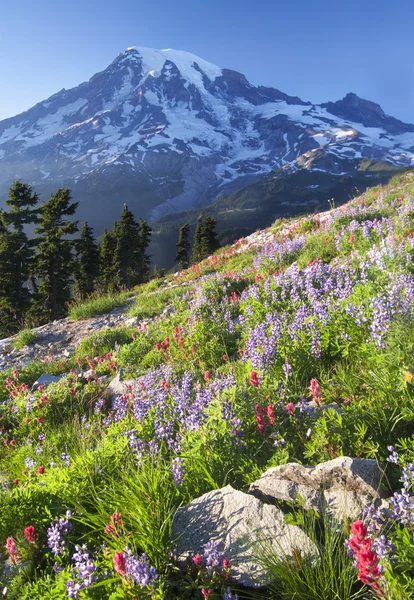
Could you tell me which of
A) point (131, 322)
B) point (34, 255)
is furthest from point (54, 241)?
point (131, 322)

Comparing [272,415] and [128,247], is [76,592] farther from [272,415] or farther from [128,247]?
[128,247]

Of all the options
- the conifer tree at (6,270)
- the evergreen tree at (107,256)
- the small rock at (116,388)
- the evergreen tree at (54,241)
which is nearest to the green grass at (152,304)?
the small rock at (116,388)

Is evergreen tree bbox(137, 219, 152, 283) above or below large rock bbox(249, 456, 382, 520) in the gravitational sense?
above

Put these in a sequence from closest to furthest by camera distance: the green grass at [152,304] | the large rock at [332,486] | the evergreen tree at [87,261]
A: the large rock at [332,486] → the green grass at [152,304] → the evergreen tree at [87,261]

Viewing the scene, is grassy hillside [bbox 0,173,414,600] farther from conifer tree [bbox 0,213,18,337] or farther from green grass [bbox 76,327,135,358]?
conifer tree [bbox 0,213,18,337]

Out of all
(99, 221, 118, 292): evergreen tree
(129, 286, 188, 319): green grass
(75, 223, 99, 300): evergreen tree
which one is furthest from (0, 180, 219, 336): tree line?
(129, 286, 188, 319): green grass

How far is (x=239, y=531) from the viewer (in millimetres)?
2656

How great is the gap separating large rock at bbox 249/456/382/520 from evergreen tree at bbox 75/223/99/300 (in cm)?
5386

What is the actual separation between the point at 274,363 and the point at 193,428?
4.95 ft

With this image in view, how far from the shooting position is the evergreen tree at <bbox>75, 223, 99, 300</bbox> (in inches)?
2120

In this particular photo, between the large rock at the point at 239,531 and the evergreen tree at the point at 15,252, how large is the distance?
35861 mm

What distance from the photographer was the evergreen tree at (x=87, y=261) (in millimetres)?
53844

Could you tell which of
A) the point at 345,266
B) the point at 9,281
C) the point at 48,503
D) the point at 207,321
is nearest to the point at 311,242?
the point at 345,266

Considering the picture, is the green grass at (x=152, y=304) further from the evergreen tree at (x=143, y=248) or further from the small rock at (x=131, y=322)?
the evergreen tree at (x=143, y=248)
